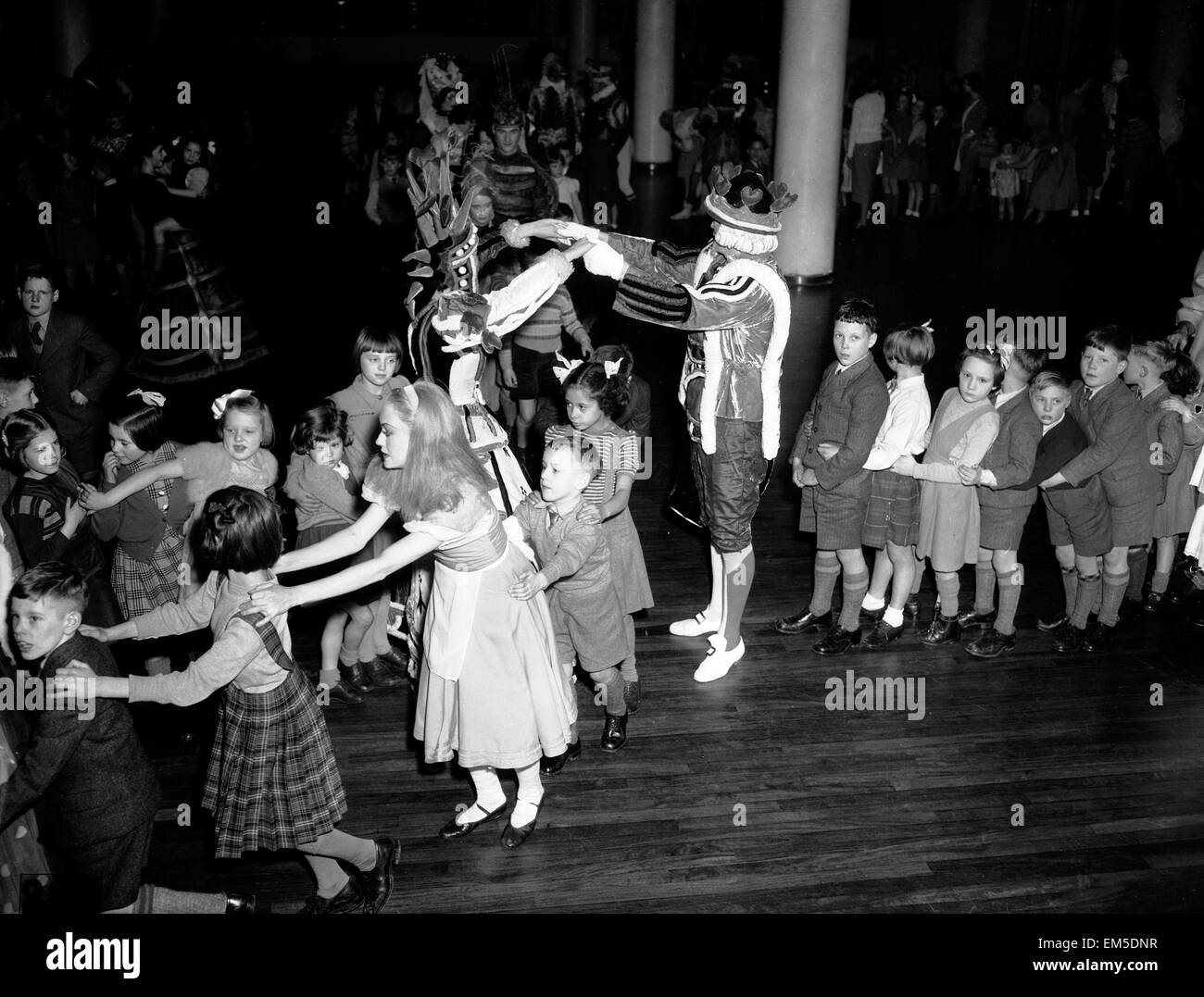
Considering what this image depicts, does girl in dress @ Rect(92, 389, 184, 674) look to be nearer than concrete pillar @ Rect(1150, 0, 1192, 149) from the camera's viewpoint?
Yes

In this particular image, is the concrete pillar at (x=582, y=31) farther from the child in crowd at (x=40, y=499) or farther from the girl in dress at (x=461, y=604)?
the girl in dress at (x=461, y=604)

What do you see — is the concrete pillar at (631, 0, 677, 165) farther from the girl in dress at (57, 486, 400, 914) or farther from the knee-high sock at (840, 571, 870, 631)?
the girl in dress at (57, 486, 400, 914)

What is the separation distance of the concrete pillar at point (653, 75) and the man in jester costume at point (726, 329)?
13438 millimetres

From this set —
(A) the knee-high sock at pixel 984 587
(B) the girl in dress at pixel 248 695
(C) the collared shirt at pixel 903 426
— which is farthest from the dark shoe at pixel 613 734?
(A) the knee-high sock at pixel 984 587

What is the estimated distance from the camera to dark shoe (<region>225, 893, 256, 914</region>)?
131 inches

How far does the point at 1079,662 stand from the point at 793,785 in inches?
62.2

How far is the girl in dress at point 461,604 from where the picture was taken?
319 cm

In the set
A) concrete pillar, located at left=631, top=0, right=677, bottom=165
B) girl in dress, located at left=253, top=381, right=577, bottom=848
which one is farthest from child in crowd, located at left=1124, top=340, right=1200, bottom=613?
concrete pillar, located at left=631, top=0, right=677, bottom=165

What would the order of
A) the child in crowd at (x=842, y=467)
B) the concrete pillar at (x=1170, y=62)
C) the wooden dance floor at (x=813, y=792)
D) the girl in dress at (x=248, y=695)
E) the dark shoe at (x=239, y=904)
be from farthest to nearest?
1. the concrete pillar at (x=1170, y=62)
2. the child in crowd at (x=842, y=467)
3. the wooden dance floor at (x=813, y=792)
4. the dark shoe at (x=239, y=904)
5. the girl in dress at (x=248, y=695)

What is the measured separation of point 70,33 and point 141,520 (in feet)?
38.2

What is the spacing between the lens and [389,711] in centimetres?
445

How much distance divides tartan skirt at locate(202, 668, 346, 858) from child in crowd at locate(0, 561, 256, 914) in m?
0.19

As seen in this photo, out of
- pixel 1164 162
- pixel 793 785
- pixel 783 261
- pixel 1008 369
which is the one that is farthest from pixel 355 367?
pixel 1164 162
